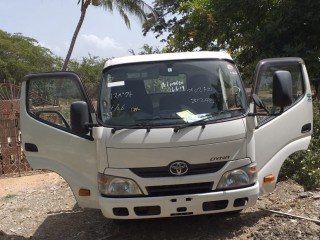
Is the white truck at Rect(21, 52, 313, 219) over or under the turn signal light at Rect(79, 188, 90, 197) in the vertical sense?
over

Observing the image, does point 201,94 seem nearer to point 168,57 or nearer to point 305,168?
point 168,57

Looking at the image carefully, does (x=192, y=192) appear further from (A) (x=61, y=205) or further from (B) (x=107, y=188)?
(A) (x=61, y=205)

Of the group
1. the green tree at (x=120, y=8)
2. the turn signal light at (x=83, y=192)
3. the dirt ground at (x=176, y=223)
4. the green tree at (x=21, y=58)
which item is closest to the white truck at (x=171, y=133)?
the turn signal light at (x=83, y=192)

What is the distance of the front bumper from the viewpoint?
4.23 meters

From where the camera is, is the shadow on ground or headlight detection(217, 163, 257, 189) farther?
the shadow on ground

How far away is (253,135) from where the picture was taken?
4.45 meters

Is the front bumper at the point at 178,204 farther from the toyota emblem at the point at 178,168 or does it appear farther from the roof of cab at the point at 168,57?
the roof of cab at the point at 168,57

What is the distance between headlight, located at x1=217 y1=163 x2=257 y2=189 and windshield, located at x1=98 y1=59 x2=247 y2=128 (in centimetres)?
53

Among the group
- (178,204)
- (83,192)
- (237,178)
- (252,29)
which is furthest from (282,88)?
(252,29)

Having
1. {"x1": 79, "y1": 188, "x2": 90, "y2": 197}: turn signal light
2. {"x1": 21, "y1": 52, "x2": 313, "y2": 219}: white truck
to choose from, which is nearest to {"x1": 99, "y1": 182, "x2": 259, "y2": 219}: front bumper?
{"x1": 21, "y1": 52, "x2": 313, "y2": 219}: white truck

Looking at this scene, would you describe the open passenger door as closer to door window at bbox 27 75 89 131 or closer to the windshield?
the windshield

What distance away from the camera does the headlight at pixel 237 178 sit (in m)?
4.30

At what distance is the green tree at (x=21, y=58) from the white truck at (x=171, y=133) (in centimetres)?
2599

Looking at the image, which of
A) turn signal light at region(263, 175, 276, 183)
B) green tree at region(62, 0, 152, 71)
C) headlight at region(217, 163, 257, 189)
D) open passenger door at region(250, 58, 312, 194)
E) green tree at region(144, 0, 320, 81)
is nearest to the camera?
headlight at region(217, 163, 257, 189)
